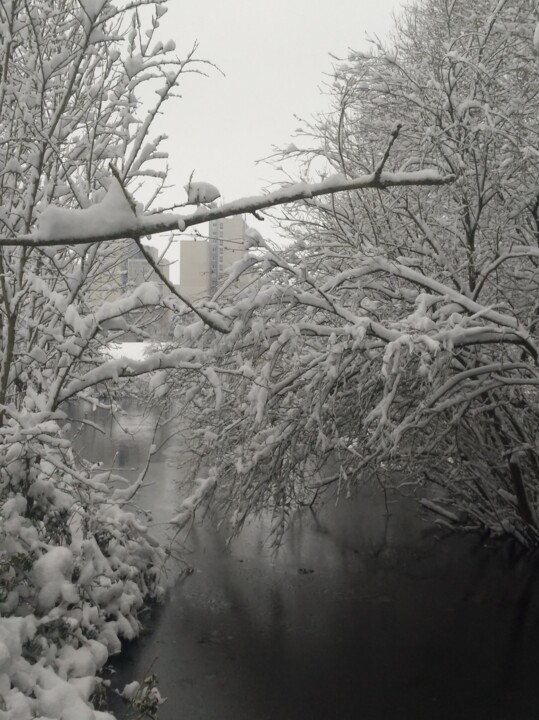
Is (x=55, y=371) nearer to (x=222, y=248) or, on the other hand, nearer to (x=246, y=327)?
(x=246, y=327)

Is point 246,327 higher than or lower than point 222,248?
lower

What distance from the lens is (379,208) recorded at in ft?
27.7

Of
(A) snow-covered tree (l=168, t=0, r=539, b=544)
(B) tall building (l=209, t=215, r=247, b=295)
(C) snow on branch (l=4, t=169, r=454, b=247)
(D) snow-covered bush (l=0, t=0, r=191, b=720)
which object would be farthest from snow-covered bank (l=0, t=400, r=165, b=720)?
(C) snow on branch (l=4, t=169, r=454, b=247)

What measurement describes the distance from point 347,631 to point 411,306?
3509 mm

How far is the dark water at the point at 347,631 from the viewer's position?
5.48 metres

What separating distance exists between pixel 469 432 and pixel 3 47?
7.16 meters

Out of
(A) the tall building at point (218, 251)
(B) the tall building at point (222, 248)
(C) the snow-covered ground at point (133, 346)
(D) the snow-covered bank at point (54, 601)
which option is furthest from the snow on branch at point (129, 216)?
(B) the tall building at point (222, 248)

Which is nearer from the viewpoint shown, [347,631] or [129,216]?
[129,216]

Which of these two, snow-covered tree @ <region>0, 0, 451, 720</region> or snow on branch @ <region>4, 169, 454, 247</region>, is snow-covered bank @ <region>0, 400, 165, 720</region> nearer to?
snow-covered tree @ <region>0, 0, 451, 720</region>

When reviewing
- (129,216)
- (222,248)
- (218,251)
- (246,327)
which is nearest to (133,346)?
(218,251)

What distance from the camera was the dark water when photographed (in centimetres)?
548

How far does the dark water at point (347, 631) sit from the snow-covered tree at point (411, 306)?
1.01 m

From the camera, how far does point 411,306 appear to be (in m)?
7.00

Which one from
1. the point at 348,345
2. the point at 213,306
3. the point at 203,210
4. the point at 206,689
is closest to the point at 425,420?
the point at 348,345
